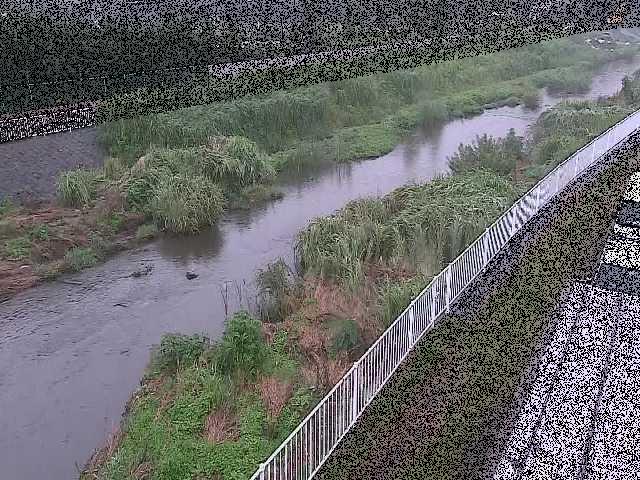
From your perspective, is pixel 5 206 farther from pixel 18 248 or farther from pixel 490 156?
pixel 490 156

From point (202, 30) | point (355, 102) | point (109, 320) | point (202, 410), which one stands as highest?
point (202, 30)

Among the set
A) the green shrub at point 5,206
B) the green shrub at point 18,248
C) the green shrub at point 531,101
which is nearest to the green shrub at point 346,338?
the green shrub at point 18,248

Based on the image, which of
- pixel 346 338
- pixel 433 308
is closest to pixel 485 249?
pixel 433 308

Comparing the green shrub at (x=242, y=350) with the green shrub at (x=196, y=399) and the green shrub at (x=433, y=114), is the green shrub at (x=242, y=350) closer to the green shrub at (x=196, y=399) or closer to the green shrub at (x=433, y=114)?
the green shrub at (x=196, y=399)

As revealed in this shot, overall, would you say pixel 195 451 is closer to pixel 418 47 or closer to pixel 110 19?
pixel 110 19

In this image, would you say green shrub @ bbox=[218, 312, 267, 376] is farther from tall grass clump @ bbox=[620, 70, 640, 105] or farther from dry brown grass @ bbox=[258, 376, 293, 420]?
tall grass clump @ bbox=[620, 70, 640, 105]

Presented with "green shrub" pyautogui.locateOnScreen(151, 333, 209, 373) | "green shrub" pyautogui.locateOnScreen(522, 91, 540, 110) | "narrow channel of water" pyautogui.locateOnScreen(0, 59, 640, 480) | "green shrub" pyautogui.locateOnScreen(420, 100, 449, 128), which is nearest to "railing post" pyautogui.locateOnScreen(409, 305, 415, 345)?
"green shrub" pyautogui.locateOnScreen(151, 333, 209, 373)
